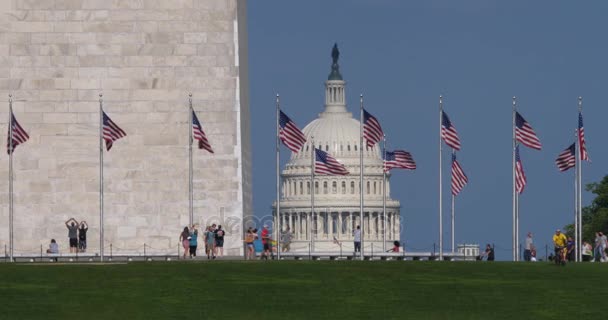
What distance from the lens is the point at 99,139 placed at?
91.0m

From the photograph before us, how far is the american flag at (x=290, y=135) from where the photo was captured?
8475 cm

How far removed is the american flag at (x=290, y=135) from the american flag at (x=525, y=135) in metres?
8.20

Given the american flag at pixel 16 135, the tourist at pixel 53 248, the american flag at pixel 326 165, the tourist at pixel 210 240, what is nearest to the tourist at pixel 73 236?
the tourist at pixel 53 248

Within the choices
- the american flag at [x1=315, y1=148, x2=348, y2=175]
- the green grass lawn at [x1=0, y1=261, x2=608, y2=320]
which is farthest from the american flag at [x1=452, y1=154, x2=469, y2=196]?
the green grass lawn at [x1=0, y1=261, x2=608, y2=320]

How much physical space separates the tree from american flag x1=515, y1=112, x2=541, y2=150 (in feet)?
118

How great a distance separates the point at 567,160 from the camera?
85875mm

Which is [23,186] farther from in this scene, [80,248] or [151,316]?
[151,316]

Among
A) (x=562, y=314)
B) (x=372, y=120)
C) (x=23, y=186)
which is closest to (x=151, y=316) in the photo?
(x=562, y=314)

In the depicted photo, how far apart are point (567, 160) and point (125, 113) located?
59.9 ft

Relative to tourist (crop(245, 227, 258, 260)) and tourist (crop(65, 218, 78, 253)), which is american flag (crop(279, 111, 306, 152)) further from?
tourist (crop(65, 218, 78, 253))

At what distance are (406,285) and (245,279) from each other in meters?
4.64

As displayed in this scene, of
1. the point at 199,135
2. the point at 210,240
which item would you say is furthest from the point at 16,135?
the point at 210,240

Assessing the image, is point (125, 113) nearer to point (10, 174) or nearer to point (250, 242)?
point (10, 174)

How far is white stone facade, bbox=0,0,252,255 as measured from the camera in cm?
9019
